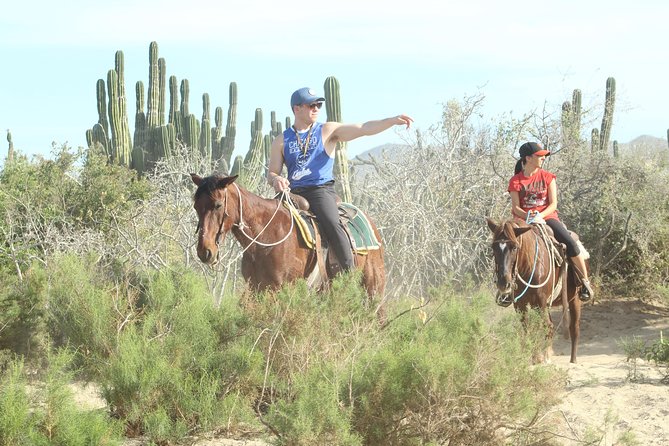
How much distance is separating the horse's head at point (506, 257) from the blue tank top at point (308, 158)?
6.26ft

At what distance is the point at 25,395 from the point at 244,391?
139cm

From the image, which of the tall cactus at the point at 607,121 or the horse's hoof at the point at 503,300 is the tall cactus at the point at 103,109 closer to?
the tall cactus at the point at 607,121

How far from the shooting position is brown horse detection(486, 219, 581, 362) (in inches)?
371

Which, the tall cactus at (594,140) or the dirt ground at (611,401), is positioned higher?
the tall cactus at (594,140)

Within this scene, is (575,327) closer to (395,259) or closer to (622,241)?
(395,259)

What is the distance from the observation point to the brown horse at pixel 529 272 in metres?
9.42

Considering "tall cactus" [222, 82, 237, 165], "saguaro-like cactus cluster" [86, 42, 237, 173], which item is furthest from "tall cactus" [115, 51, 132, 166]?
"tall cactus" [222, 82, 237, 165]

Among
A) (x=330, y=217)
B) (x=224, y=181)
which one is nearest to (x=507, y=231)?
(x=330, y=217)

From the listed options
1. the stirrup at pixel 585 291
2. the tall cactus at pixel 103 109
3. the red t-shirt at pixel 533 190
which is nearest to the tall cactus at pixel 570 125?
the stirrup at pixel 585 291

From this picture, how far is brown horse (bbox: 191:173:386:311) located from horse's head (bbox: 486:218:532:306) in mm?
1821

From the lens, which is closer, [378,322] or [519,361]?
[519,361]

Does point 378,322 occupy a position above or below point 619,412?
above

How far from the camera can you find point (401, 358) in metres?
5.78

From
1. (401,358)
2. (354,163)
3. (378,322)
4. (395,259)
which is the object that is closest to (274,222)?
(378,322)
